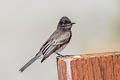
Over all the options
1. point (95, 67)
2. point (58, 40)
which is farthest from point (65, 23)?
point (95, 67)

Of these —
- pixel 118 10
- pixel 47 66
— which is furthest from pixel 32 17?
pixel 118 10

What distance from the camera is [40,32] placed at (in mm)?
1021

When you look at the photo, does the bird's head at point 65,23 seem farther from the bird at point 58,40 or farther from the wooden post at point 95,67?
the wooden post at point 95,67

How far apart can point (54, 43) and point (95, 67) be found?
291mm

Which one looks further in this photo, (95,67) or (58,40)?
(58,40)

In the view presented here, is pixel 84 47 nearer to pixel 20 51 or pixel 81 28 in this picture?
pixel 81 28

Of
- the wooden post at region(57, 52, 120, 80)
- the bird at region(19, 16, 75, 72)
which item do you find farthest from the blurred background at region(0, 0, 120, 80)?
the wooden post at region(57, 52, 120, 80)

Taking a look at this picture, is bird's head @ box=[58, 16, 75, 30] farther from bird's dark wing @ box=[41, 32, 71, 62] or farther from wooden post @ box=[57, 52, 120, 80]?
wooden post @ box=[57, 52, 120, 80]

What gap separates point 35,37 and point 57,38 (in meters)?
0.33

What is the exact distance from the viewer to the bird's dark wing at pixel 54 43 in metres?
0.70

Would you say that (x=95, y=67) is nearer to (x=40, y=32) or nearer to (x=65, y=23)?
(x=65, y=23)

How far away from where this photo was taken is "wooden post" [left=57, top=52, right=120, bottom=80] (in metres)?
0.43

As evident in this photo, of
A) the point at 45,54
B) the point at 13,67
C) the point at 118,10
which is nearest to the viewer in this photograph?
the point at 45,54

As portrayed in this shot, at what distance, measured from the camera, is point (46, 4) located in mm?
1057
